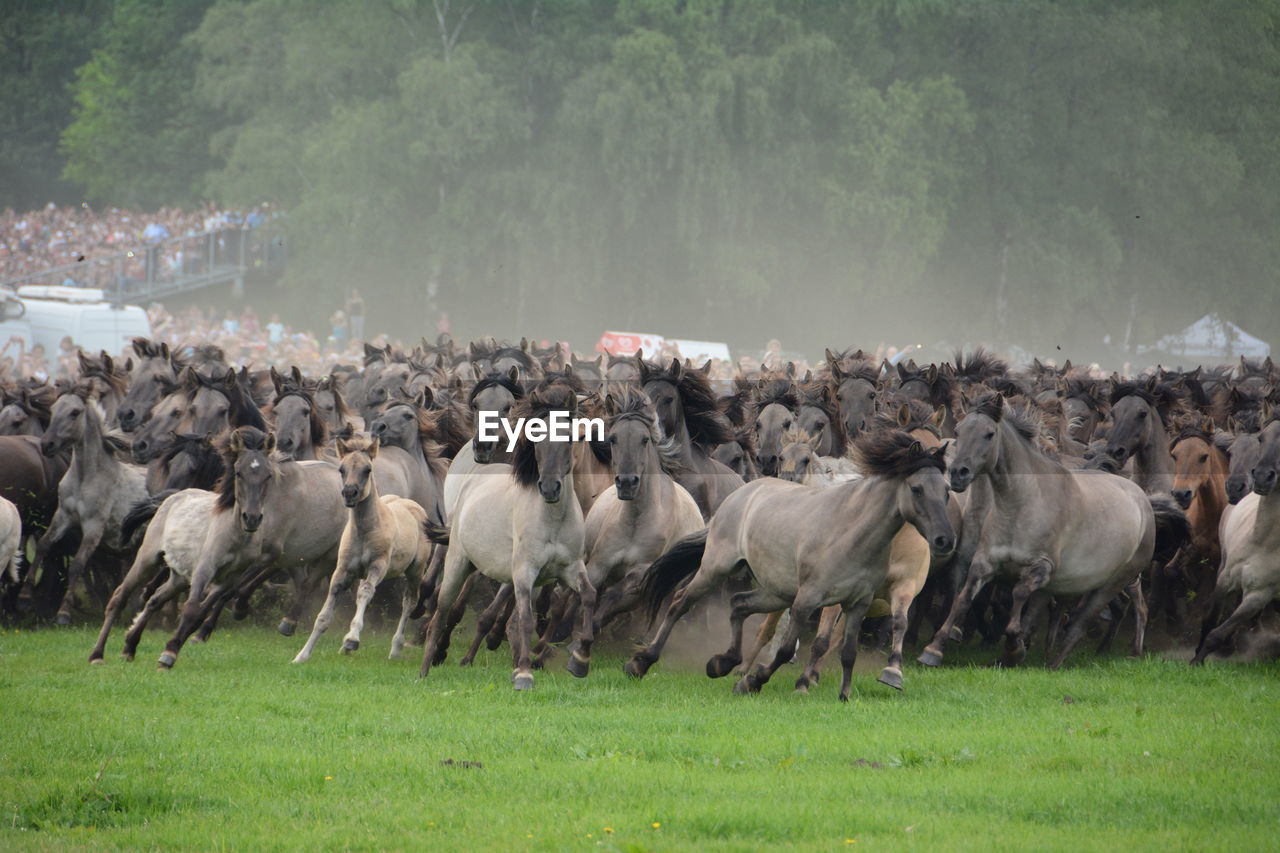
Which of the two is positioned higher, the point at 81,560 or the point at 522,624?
the point at 522,624

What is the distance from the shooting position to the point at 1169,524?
494 inches

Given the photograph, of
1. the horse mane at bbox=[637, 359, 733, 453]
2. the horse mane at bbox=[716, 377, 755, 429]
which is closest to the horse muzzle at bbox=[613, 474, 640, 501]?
the horse mane at bbox=[637, 359, 733, 453]

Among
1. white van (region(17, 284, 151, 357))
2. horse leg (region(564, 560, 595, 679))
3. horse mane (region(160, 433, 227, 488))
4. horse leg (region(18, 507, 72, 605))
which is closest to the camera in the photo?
horse leg (region(564, 560, 595, 679))

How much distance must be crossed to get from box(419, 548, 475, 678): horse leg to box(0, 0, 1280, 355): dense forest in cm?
3246

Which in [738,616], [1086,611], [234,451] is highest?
[234,451]

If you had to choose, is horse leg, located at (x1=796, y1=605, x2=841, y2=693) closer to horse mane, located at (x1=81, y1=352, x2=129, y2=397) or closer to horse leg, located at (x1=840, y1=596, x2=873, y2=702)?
horse leg, located at (x1=840, y1=596, x2=873, y2=702)

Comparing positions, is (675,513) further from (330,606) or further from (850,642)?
(330,606)

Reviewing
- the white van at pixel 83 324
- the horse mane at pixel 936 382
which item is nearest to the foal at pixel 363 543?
the horse mane at pixel 936 382

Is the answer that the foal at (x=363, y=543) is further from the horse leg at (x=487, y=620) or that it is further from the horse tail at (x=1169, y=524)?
the horse tail at (x=1169, y=524)

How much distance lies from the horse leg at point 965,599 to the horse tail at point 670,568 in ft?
5.86

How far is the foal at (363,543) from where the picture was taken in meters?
11.8

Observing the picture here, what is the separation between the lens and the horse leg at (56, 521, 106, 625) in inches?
558

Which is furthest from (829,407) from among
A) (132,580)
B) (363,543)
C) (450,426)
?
(132,580)

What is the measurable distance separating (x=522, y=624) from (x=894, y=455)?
2.81 meters
